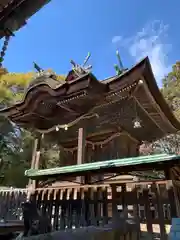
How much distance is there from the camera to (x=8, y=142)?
62.0 ft

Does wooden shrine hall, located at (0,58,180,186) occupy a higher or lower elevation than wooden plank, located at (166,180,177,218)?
higher

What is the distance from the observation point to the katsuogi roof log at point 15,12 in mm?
2523

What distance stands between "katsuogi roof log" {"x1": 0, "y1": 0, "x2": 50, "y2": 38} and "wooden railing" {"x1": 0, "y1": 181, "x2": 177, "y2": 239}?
3385 millimetres

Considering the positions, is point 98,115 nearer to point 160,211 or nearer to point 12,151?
point 160,211

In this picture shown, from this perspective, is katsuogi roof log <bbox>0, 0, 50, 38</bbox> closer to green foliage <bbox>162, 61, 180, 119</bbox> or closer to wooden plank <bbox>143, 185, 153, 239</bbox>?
wooden plank <bbox>143, 185, 153, 239</bbox>

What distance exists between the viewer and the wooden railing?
3.94 m

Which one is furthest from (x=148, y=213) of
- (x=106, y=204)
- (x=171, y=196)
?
(x=106, y=204)

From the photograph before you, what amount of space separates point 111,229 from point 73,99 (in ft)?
14.5

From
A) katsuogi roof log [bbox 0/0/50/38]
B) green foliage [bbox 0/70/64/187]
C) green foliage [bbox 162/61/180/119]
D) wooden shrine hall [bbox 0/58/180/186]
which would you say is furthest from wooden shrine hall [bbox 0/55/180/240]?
green foliage [bbox 0/70/64/187]

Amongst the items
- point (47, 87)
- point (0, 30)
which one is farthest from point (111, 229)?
point (47, 87)

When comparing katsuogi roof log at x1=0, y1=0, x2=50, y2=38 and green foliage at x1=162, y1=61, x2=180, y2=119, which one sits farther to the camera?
green foliage at x1=162, y1=61, x2=180, y2=119

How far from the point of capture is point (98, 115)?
26.9 ft

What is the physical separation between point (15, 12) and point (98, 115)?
231 inches

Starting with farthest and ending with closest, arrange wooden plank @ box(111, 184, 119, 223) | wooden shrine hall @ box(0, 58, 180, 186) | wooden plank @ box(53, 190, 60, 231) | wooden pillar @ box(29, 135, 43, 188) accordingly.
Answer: wooden pillar @ box(29, 135, 43, 188)
wooden shrine hall @ box(0, 58, 180, 186)
wooden plank @ box(53, 190, 60, 231)
wooden plank @ box(111, 184, 119, 223)
